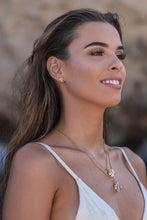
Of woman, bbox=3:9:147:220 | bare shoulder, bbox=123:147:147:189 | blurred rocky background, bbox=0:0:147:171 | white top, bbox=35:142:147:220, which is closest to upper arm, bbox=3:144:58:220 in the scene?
woman, bbox=3:9:147:220

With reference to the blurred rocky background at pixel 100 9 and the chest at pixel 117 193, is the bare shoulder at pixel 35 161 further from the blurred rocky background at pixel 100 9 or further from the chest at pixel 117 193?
the blurred rocky background at pixel 100 9

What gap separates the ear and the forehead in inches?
4.8

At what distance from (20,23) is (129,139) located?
1.49m

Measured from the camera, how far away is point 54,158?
2.04m

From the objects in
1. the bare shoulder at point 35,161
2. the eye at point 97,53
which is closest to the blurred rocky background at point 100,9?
the eye at point 97,53

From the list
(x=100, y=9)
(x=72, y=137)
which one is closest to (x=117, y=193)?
(x=72, y=137)

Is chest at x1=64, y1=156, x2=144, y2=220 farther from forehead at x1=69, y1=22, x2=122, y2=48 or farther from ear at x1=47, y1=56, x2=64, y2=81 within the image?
forehead at x1=69, y1=22, x2=122, y2=48

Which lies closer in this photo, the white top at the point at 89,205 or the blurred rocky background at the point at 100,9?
the white top at the point at 89,205

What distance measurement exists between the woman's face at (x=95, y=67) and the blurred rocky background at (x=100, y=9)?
165cm

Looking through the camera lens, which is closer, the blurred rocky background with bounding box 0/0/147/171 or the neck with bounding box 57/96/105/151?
the neck with bounding box 57/96/105/151

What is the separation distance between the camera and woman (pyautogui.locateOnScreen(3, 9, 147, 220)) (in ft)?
6.35

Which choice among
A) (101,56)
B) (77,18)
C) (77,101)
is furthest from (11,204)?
(77,18)

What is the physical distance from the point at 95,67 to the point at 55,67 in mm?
264

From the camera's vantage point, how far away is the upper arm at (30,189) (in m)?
1.88
